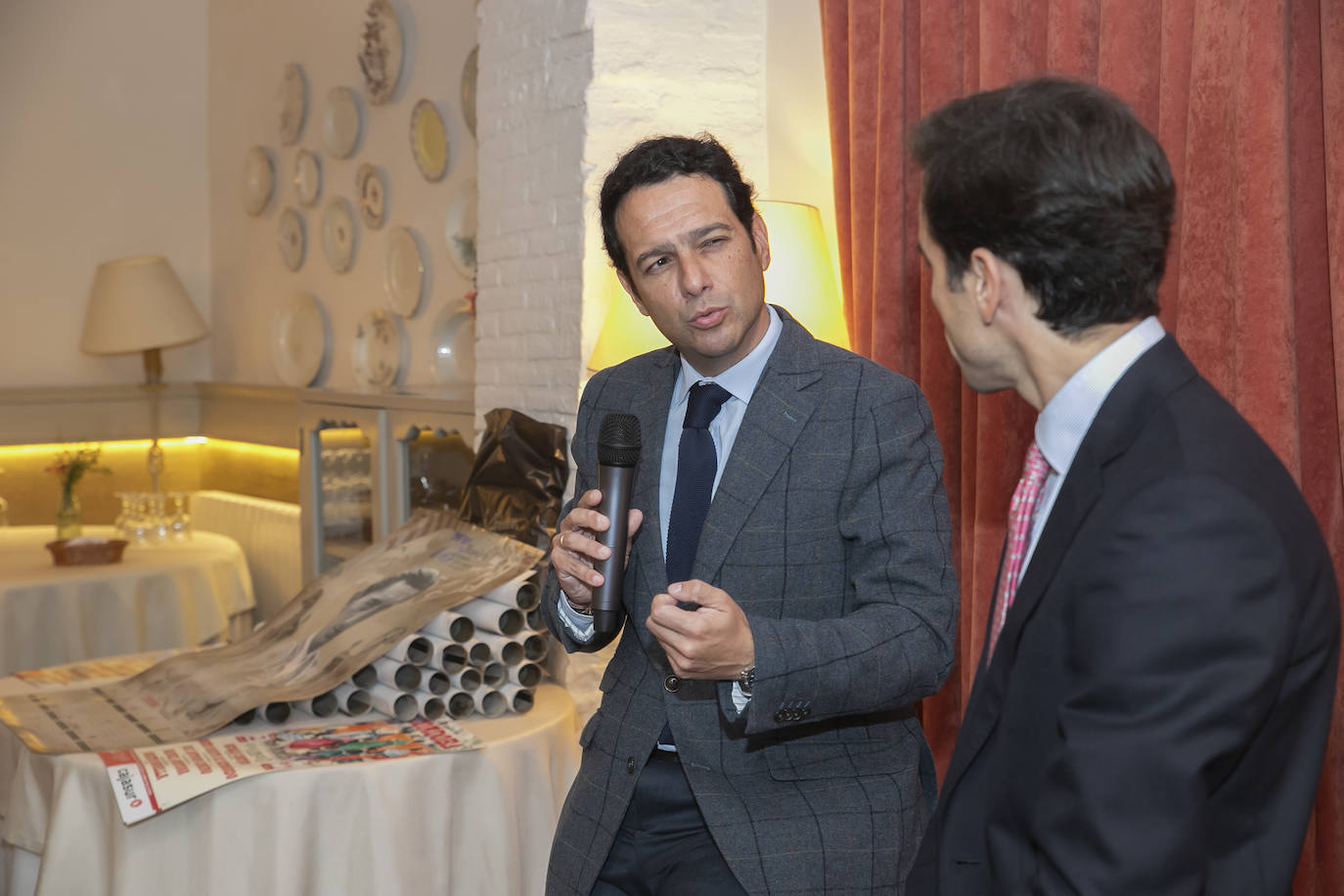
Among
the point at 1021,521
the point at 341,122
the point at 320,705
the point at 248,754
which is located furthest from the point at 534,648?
the point at 341,122

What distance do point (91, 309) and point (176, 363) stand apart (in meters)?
0.63

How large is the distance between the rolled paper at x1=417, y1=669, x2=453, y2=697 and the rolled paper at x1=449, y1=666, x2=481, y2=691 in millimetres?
12

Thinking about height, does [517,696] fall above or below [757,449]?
below

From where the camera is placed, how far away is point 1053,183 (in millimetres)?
986

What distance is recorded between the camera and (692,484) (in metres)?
1.60

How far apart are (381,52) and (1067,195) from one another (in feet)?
13.6

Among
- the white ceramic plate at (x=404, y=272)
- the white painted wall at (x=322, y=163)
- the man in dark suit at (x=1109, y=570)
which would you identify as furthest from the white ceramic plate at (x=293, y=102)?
the man in dark suit at (x=1109, y=570)

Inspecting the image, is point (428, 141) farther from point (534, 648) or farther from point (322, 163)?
point (534, 648)

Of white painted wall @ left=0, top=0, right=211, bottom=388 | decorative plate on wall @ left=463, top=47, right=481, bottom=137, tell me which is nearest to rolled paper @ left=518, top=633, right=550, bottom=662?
A: decorative plate on wall @ left=463, top=47, right=481, bottom=137

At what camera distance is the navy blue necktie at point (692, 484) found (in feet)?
5.21

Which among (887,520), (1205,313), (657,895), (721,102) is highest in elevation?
(721,102)

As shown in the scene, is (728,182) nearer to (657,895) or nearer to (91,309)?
(657,895)

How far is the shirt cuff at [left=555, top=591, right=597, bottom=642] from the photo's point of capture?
1672 mm

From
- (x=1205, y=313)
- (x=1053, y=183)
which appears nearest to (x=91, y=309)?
(x=1205, y=313)
